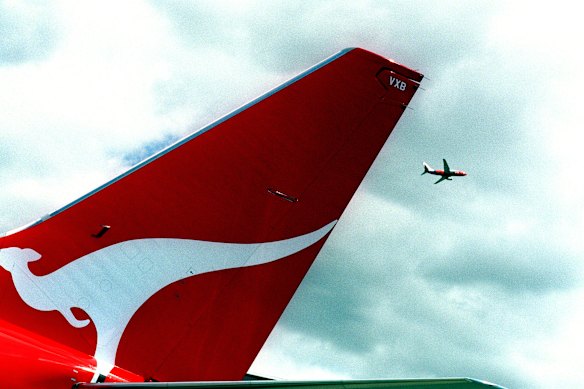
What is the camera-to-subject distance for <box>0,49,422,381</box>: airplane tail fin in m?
12.5

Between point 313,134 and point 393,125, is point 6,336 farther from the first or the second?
point 393,125

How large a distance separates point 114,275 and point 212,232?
205cm

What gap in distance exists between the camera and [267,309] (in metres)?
14.2

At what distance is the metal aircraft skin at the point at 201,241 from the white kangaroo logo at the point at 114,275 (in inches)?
0.8

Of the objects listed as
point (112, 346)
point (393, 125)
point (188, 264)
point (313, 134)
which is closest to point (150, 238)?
point (188, 264)

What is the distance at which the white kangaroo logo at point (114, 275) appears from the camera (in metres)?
12.1

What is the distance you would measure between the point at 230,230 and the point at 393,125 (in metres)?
4.26

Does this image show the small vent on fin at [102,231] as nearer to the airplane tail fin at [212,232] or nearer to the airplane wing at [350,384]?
the airplane tail fin at [212,232]

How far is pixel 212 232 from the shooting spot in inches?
549

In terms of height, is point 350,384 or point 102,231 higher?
point 102,231

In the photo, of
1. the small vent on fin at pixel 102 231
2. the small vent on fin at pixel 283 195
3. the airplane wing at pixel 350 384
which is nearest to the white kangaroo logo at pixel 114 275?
the small vent on fin at pixel 102 231

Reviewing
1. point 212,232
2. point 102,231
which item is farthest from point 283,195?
point 102,231

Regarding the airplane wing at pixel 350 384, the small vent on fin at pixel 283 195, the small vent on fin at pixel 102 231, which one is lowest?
the airplane wing at pixel 350 384

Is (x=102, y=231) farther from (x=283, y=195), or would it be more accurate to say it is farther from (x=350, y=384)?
(x=350, y=384)
